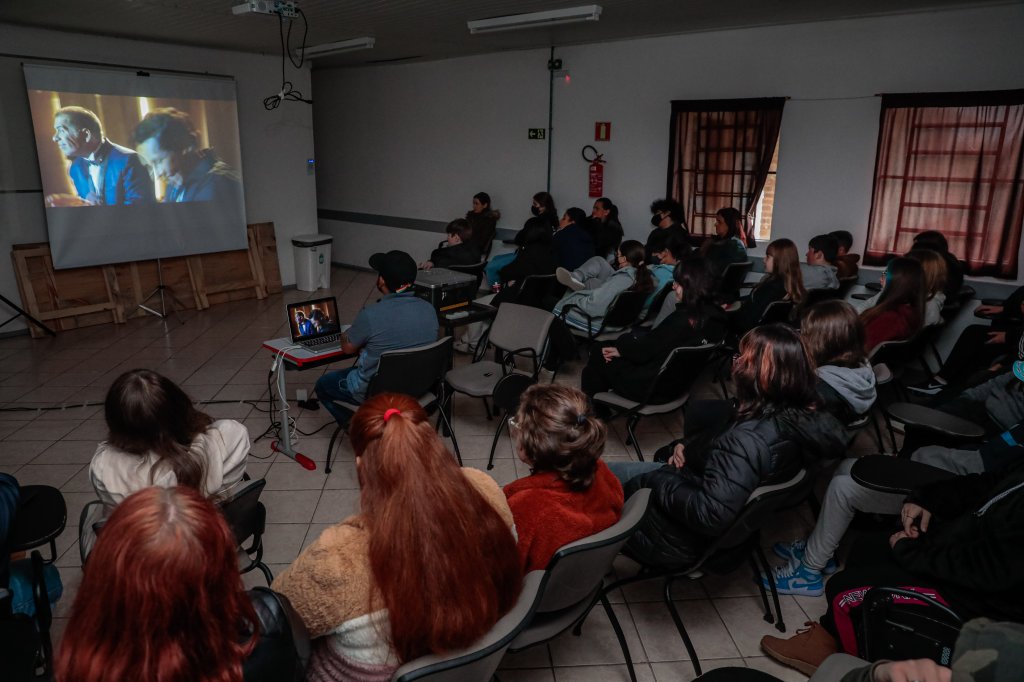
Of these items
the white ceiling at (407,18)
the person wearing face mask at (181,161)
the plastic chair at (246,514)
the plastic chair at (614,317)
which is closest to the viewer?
the plastic chair at (246,514)

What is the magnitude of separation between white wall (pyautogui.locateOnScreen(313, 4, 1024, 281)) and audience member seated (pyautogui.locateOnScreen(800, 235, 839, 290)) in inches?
29.7

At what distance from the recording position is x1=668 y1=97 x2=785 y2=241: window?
20.8ft

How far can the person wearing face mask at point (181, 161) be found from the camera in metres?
7.01

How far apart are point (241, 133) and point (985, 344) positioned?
7.55 metres

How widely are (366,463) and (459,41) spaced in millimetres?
6834

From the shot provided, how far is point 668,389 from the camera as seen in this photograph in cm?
359

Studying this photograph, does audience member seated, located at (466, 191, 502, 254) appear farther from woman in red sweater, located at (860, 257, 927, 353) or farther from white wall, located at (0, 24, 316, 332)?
woman in red sweater, located at (860, 257, 927, 353)

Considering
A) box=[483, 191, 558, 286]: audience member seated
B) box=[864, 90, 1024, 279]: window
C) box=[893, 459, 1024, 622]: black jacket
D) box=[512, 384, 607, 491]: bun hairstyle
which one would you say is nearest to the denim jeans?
box=[512, 384, 607, 491]: bun hairstyle

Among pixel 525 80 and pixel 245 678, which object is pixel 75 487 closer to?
pixel 245 678

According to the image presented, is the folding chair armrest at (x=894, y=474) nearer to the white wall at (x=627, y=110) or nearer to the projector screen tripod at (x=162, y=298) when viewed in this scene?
the white wall at (x=627, y=110)

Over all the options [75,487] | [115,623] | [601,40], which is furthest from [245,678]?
[601,40]

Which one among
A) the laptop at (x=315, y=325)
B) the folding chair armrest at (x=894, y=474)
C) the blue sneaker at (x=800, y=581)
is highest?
the laptop at (x=315, y=325)

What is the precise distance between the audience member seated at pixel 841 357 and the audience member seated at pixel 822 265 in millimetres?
2630

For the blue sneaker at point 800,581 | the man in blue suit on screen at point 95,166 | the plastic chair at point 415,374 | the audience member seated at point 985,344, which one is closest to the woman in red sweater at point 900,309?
the audience member seated at point 985,344
